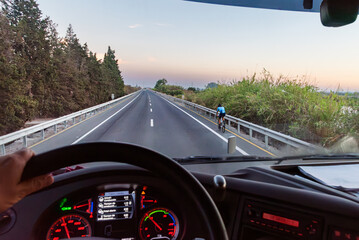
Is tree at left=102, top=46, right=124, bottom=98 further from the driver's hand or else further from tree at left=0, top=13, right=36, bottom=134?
→ the driver's hand

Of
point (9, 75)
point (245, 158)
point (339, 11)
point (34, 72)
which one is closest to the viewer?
point (339, 11)

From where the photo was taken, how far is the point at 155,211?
198 cm

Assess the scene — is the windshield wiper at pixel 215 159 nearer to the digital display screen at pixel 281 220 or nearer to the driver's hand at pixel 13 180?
the digital display screen at pixel 281 220

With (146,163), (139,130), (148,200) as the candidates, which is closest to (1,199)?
(146,163)

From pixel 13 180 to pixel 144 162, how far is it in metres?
0.46

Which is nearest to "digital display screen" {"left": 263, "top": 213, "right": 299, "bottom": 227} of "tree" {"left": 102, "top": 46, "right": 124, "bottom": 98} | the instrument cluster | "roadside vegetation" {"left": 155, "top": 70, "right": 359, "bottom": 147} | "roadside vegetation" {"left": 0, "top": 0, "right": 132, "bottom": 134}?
the instrument cluster

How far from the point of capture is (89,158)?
103cm

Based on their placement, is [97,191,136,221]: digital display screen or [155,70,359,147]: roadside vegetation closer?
[97,191,136,221]: digital display screen

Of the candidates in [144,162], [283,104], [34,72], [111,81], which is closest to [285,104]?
[283,104]

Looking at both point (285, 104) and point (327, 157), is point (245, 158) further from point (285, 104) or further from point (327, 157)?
point (285, 104)

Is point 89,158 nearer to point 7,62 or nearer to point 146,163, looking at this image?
point 146,163

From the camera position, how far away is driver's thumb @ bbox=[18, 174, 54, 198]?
0.91 metres

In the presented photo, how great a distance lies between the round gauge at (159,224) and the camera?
1948 mm

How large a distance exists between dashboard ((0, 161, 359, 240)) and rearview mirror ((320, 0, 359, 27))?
1547 mm
